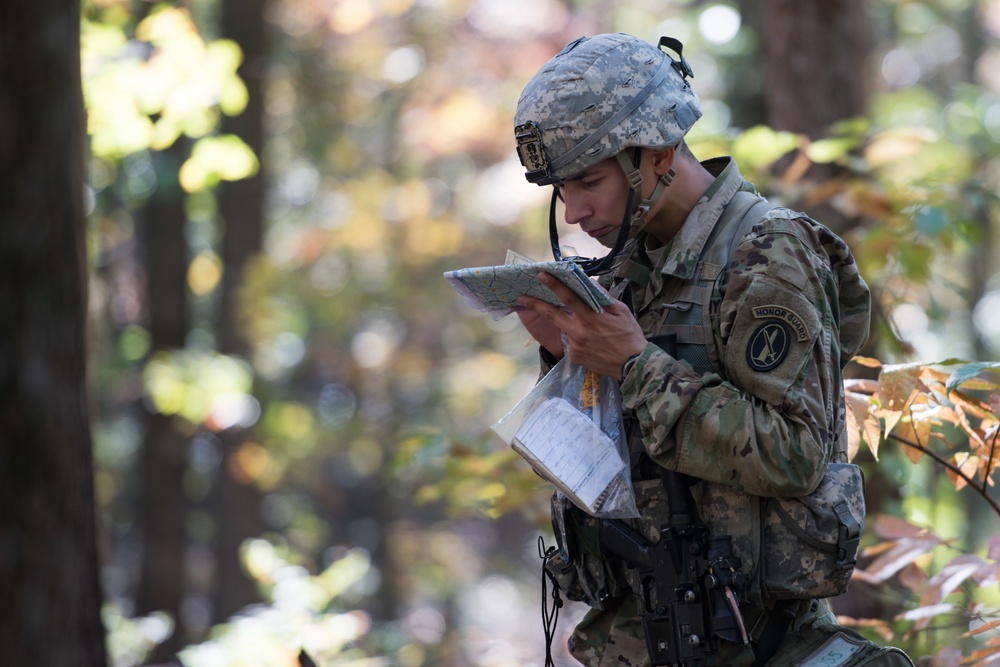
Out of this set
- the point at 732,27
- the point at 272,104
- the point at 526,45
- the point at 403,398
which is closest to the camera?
the point at 732,27

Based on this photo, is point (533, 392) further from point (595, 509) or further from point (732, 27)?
point (732, 27)

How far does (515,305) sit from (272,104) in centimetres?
1334

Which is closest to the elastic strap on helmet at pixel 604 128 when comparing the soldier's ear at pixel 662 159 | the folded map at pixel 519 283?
the soldier's ear at pixel 662 159

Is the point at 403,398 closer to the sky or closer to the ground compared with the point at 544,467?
closer to the ground

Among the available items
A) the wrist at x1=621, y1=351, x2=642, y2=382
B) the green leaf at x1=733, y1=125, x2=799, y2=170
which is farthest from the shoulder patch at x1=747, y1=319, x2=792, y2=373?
the green leaf at x1=733, y1=125, x2=799, y2=170

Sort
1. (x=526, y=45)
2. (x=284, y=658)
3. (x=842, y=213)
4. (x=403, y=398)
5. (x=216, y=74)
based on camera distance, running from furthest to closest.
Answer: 1. (x=403, y=398)
2. (x=526, y=45)
3. (x=216, y=74)
4. (x=284, y=658)
5. (x=842, y=213)

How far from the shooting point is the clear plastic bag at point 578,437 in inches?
92.4

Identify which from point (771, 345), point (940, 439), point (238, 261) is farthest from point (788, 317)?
point (238, 261)

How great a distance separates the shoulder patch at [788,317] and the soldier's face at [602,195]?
446 millimetres

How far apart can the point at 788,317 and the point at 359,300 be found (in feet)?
45.8

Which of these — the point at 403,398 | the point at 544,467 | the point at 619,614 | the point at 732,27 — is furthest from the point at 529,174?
the point at 403,398

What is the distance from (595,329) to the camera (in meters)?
2.33

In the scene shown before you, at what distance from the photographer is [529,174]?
2.48 meters

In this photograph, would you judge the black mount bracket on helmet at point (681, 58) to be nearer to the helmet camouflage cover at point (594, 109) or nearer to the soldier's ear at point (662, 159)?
the helmet camouflage cover at point (594, 109)
